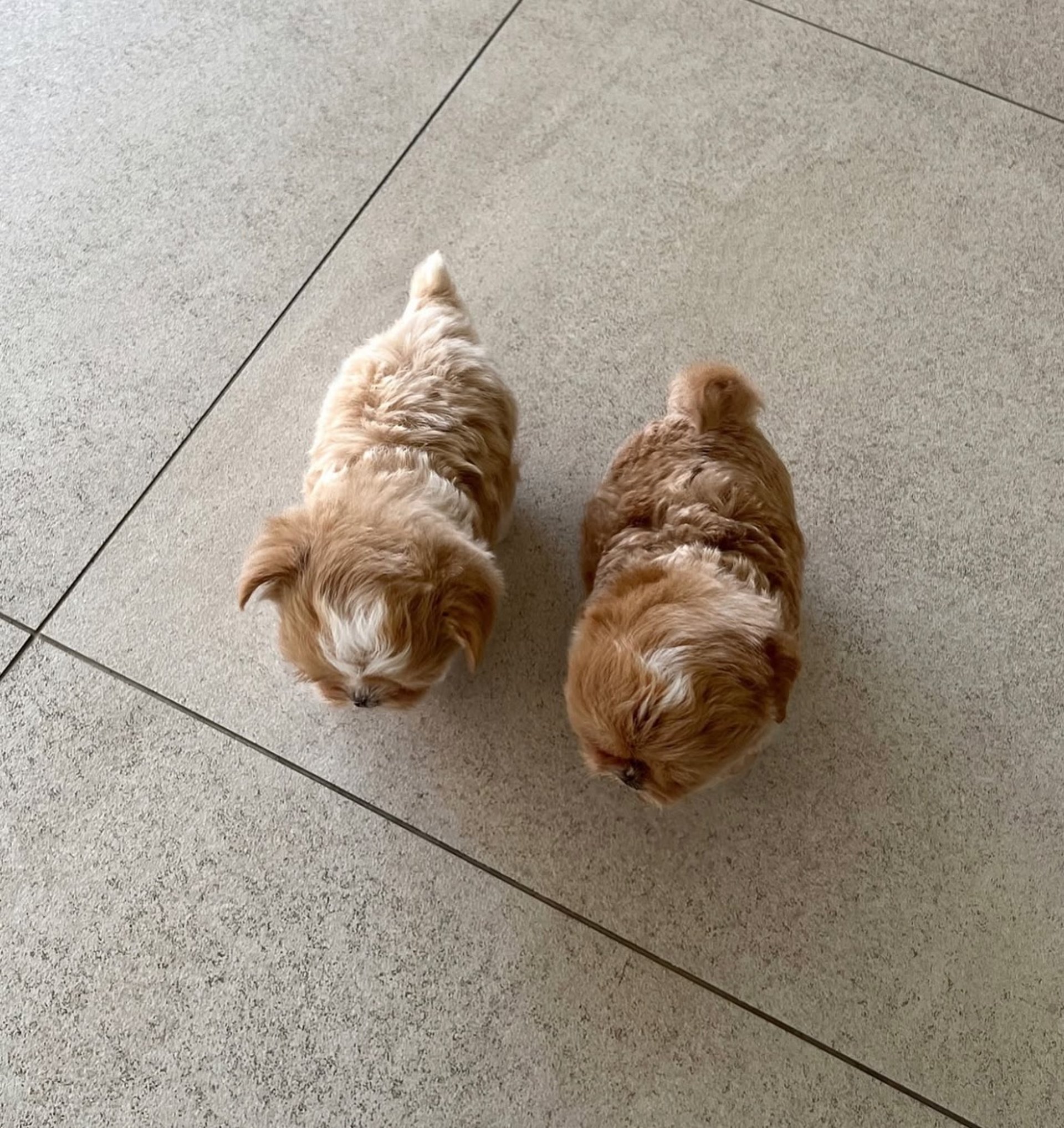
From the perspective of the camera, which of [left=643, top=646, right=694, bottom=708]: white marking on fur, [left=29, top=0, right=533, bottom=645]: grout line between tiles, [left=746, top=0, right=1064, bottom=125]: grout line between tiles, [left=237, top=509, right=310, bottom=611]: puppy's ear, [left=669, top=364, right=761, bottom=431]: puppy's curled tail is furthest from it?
[left=746, top=0, right=1064, bottom=125]: grout line between tiles

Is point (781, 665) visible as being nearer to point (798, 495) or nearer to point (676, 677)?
point (676, 677)

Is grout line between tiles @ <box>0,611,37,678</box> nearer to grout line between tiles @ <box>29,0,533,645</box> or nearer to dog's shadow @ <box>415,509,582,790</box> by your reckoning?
grout line between tiles @ <box>29,0,533,645</box>

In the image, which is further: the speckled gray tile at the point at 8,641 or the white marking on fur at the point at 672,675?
the speckled gray tile at the point at 8,641

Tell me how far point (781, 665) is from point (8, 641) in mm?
1065

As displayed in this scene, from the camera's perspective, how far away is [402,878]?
1.29 metres

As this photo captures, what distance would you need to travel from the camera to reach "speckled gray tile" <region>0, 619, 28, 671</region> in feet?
4.54

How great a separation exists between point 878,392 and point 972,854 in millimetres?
704

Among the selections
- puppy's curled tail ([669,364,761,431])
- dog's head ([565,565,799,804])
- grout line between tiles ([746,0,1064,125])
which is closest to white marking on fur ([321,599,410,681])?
dog's head ([565,565,799,804])

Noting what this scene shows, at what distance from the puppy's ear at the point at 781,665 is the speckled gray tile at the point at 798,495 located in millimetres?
354

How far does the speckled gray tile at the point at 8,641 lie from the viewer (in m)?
1.38

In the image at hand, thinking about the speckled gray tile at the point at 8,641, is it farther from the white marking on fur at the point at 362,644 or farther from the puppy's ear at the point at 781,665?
the puppy's ear at the point at 781,665

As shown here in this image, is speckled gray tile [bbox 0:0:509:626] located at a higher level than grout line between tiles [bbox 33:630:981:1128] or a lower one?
higher

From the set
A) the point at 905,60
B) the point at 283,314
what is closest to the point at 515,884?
the point at 283,314

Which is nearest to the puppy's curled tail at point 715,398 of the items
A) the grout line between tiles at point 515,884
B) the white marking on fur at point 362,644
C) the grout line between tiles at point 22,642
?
the white marking on fur at point 362,644
